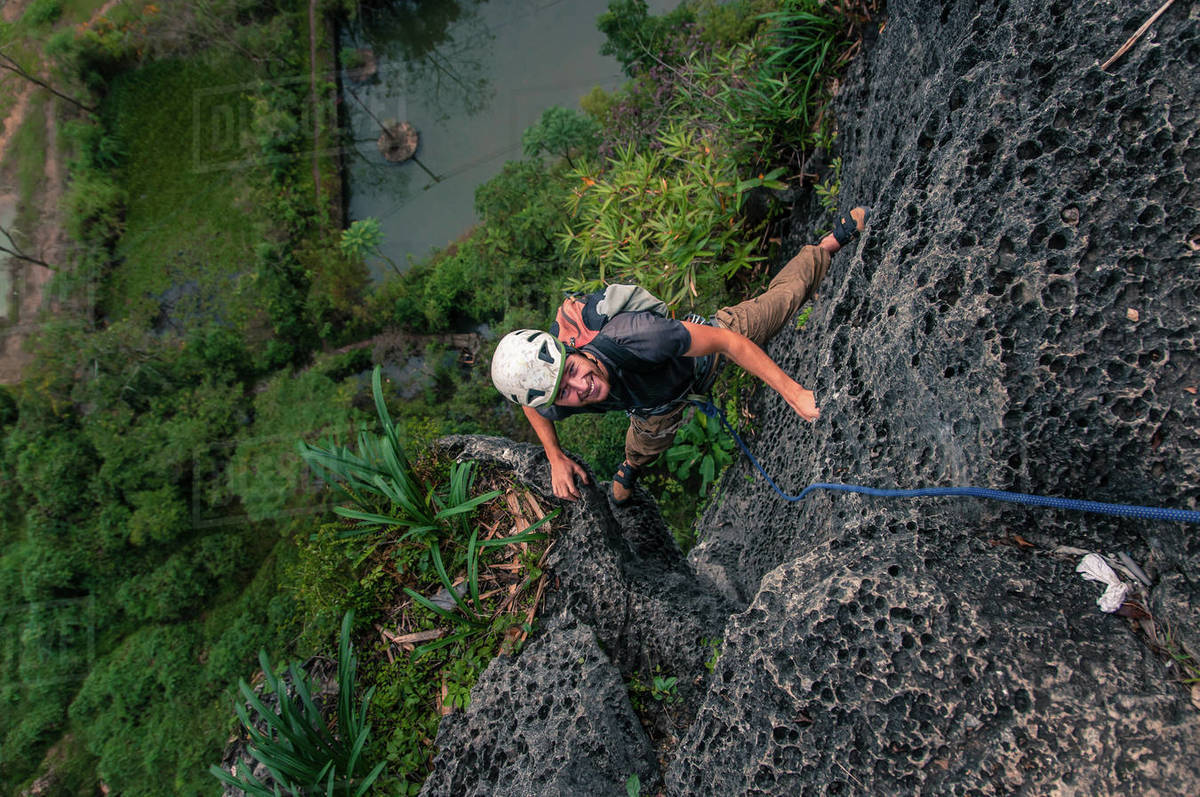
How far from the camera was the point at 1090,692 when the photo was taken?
1421 mm

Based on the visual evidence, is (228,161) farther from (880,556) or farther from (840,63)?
(880,556)

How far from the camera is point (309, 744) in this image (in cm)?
249

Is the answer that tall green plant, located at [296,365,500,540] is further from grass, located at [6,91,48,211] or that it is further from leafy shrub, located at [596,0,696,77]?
grass, located at [6,91,48,211]

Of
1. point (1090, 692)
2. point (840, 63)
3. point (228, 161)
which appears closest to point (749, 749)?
point (1090, 692)

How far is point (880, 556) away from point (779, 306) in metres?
1.61

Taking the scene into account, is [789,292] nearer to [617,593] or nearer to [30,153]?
[617,593]

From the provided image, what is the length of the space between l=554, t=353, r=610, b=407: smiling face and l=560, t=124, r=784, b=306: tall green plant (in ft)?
5.95

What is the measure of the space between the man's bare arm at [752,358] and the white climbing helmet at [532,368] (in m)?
0.59

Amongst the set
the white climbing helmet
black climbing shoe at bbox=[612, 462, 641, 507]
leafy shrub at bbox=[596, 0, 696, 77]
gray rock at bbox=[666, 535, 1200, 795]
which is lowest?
gray rock at bbox=[666, 535, 1200, 795]

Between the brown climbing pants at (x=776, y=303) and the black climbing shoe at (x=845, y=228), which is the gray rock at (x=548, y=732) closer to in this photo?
the brown climbing pants at (x=776, y=303)

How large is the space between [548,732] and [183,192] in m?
11.9

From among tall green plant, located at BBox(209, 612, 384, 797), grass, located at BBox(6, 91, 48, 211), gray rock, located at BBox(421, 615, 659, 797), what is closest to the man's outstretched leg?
gray rock, located at BBox(421, 615, 659, 797)

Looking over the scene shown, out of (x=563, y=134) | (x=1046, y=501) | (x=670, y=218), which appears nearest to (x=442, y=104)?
(x=563, y=134)

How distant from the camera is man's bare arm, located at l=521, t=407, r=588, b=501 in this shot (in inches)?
111
